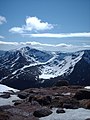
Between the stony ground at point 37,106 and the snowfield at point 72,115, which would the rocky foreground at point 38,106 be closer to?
the stony ground at point 37,106

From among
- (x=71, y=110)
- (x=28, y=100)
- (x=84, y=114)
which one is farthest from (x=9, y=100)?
(x=84, y=114)

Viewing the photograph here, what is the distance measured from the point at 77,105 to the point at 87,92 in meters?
6.03

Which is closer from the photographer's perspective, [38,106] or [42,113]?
[42,113]

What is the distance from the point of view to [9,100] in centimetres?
5122

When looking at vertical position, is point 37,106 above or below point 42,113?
above

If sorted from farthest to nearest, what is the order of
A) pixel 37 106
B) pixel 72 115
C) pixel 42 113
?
pixel 37 106, pixel 42 113, pixel 72 115

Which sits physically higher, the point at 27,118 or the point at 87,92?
the point at 87,92

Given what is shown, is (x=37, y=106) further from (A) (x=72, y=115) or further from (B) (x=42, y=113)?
(A) (x=72, y=115)

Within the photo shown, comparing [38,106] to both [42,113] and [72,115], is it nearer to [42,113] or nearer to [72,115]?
[42,113]

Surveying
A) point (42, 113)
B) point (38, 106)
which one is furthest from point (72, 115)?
point (38, 106)

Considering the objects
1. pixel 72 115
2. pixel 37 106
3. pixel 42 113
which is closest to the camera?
pixel 72 115

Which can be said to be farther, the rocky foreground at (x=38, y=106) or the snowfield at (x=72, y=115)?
the rocky foreground at (x=38, y=106)

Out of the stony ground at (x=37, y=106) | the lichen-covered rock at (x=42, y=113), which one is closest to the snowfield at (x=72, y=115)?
the lichen-covered rock at (x=42, y=113)

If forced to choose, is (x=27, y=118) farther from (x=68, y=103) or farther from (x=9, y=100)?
(x=9, y=100)
